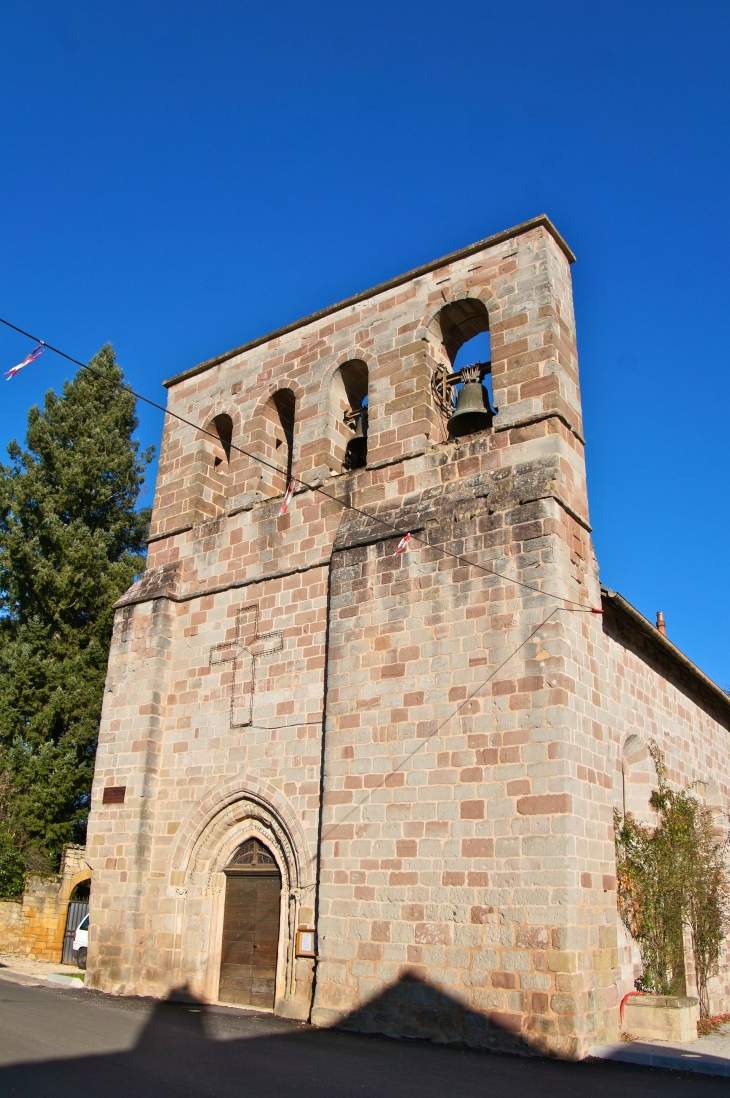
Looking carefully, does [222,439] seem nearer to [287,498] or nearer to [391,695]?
[287,498]

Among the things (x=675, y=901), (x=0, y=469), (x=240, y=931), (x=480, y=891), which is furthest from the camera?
(x=0, y=469)

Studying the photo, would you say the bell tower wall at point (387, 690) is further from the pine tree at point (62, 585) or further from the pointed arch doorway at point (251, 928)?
the pine tree at point (62, 585)

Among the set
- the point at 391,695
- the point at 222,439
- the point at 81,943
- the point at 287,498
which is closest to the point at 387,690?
the point at 391,695

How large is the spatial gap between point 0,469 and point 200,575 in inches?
457

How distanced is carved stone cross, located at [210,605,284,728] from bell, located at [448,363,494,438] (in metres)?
3.26

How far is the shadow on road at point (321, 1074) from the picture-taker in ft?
19.1

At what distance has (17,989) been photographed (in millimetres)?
11062

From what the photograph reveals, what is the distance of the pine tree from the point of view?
18.3m

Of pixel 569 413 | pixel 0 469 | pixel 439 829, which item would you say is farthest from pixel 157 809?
pixel 0 469

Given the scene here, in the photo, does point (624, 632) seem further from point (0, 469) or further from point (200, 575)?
point (0, 469)

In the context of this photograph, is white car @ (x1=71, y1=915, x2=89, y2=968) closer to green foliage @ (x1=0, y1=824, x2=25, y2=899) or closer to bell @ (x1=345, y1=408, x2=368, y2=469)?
green foliage @ (x1=0, y1=824, x2=25, y2=899)

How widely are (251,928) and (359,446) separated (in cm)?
Answer: 603

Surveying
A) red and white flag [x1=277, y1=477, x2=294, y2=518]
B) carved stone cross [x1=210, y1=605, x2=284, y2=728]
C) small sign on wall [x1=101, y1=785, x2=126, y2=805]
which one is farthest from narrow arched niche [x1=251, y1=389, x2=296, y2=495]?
small sign on wall [x1=101, y1=785, x2=126, y2=805]

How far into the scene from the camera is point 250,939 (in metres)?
9.95
